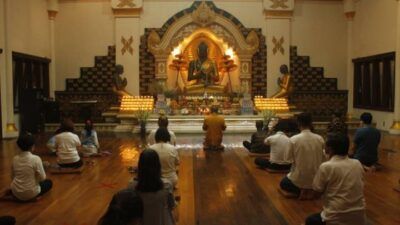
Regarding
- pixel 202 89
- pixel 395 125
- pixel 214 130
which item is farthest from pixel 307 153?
pixel 202 89

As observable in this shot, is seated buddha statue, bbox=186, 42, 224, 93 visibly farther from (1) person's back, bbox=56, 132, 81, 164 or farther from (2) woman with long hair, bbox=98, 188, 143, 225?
(2) woman with long hair, bbox=98, 188, 143, 225

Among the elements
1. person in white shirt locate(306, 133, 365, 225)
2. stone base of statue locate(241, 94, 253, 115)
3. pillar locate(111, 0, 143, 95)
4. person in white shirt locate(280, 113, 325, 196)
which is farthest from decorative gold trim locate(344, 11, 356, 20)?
person in white shirt locate(306, 133, 365, 225)

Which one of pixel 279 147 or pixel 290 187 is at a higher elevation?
pixel 279 147

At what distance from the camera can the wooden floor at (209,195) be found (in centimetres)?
535

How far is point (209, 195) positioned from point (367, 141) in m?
3.15

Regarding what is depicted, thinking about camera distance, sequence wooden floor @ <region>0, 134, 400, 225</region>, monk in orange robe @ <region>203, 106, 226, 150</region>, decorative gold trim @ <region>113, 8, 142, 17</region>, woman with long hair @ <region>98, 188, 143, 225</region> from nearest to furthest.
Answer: woman with long hair @ <region>98, 188, 143, 225</region>, wooden floor @ <region>0, 134, 400, 225</region>, monk in orange robe @ <region>203, 106, 226, 150</region>, decorative gold trim @ <region>113, 8, 142, 17</region>

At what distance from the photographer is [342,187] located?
13.7 ft

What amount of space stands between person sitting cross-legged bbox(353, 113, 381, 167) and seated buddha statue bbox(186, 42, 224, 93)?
409 inches

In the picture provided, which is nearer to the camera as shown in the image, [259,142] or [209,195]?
[209,195]

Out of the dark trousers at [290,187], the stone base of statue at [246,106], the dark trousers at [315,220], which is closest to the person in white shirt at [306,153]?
the dark trousers at [290,187]

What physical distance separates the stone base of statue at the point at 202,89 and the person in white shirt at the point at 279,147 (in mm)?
9945

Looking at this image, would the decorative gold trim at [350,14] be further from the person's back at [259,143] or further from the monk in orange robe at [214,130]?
the person's back at [259,143]

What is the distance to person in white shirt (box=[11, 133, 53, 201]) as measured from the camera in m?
5.86

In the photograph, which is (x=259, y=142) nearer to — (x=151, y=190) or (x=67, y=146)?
(x=67, y=146)
